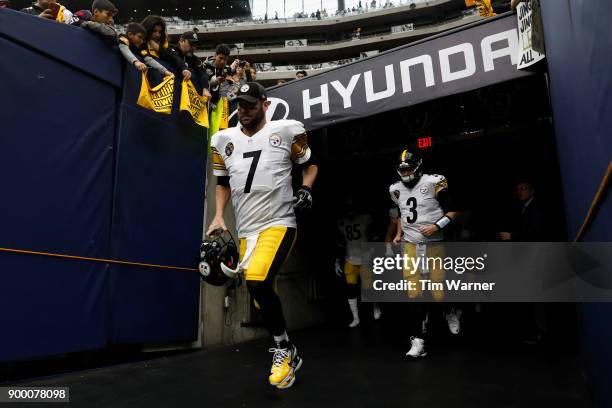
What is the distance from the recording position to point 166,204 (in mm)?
4352

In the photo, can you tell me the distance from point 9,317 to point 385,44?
37156 millimetres

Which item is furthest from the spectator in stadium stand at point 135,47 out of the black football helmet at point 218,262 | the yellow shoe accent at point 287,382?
the yellow shoe accent at point 287,382

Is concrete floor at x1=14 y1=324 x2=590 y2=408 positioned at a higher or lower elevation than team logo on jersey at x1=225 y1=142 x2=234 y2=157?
lower

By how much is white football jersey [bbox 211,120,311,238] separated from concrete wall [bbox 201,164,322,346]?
1885mm

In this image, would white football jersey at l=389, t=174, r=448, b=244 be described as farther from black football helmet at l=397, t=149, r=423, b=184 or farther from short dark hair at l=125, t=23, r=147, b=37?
short dark hair at l=125, t=23, r=147, b=37

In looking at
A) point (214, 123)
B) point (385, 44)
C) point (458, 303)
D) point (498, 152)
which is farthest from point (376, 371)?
point (385, 44)

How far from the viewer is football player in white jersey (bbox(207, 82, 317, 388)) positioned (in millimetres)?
2809

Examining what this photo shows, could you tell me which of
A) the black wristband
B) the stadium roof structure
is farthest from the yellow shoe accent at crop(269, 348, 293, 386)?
the stadium roof structure

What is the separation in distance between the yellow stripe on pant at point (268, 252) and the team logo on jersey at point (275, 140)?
673mm

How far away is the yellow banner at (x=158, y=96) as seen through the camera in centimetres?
407

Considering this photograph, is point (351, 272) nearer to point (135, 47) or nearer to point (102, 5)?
point (135, 47)

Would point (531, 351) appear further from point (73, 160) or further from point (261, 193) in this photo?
point (73, 160)

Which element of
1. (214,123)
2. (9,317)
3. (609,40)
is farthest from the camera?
(214,123)

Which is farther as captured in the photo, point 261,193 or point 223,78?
point 223,78
